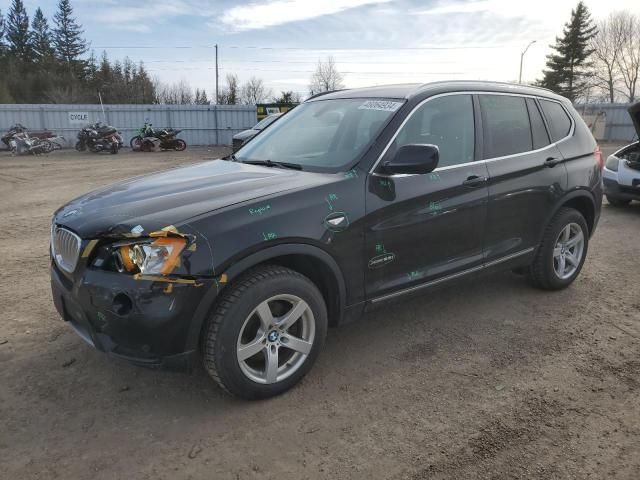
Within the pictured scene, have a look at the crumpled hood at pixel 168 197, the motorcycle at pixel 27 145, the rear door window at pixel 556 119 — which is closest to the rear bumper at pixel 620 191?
the rear door window at pixel 556 119

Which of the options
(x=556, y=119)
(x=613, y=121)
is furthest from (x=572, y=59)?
(x=556, y=119)

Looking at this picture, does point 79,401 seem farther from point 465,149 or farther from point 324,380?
point 465,149

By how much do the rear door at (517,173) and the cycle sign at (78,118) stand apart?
1034 inches

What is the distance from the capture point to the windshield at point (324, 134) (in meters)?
3.57

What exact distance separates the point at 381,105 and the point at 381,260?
1.16 metres

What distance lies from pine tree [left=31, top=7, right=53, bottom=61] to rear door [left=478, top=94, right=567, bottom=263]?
70.9 m

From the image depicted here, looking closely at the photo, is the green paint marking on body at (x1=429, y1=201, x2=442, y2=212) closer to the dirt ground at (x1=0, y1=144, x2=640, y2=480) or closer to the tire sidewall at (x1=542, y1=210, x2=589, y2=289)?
the dirt ground at (x1=0, y1=144, x2=640, y2=480)

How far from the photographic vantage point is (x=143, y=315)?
8.70ft

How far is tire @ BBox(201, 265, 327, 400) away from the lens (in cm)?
282

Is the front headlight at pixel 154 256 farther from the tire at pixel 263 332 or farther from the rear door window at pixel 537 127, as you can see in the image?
the rear door window at pixel 537 127

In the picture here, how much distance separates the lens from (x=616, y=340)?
156 inches

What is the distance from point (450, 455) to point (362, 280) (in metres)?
1.16

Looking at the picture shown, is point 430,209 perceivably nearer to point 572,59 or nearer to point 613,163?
point 613,163

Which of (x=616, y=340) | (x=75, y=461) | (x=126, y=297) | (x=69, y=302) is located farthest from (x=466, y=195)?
(x=75, y=461)
